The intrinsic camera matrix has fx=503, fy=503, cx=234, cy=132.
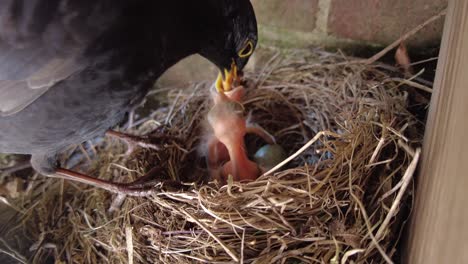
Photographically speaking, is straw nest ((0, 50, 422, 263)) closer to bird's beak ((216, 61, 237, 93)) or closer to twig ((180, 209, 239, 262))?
twig ((180, 209, 239, 262))

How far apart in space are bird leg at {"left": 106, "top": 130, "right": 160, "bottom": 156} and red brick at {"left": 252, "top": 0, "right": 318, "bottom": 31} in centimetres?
70

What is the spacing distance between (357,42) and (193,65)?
2.49ft

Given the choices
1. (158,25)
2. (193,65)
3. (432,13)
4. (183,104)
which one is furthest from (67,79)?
(432,13)

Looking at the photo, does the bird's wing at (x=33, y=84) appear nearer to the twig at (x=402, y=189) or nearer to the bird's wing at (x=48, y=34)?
the bird's wing at (x=48, y=34)

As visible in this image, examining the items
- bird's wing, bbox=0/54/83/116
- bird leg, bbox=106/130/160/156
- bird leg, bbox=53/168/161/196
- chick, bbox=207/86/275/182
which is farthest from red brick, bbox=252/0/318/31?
bird's wing, bbox=0/54/83/116

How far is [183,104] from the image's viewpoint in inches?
83.3

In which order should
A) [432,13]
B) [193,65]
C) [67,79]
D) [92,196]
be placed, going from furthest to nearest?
1. [193,65]
2. [92,196]
3. [432,13]
4. [67,79]

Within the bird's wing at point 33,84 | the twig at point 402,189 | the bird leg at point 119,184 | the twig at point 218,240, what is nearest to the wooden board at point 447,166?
the twig at point 402,189

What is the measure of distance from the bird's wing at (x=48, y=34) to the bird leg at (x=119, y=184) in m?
0.46

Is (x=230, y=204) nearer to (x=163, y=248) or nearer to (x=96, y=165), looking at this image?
(x=163, y=248)

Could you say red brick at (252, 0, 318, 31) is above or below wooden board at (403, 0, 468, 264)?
above

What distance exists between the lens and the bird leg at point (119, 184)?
1660 mm

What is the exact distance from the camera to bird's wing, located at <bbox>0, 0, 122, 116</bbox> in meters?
1.35

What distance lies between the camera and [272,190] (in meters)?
1.44
